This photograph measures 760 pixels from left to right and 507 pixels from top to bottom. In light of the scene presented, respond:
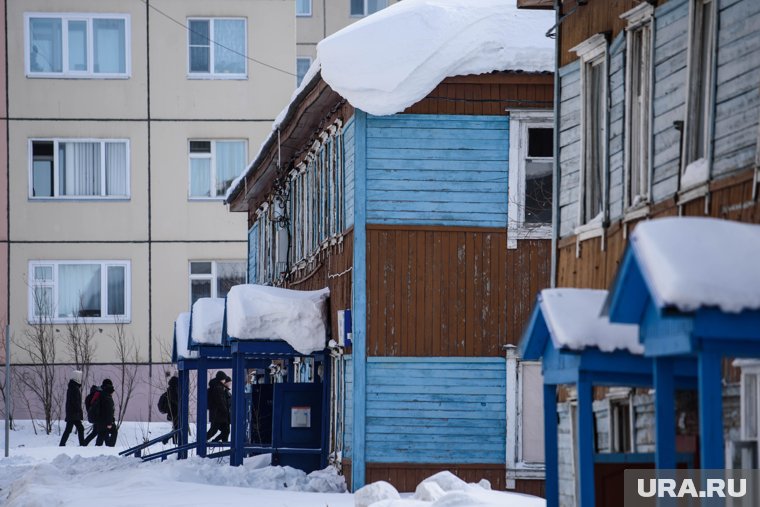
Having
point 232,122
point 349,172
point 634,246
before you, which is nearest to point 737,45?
point 634,246

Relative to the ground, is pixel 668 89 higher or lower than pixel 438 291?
higher

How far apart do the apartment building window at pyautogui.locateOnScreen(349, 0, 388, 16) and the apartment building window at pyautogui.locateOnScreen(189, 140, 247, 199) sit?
17078mm

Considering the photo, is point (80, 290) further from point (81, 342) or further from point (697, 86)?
point (697, 86)

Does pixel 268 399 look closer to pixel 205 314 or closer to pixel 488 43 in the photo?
pixel 205 314

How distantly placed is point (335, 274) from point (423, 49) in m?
3.96

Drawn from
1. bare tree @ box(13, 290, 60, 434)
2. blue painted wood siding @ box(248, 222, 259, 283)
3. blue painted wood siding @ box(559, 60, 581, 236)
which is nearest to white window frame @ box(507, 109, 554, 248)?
blue painted wood siding @ box(559, 60, 581, 236)

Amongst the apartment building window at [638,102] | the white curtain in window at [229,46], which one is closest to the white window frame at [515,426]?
the apartment building window at [638,102]

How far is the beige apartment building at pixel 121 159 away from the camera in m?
37.8

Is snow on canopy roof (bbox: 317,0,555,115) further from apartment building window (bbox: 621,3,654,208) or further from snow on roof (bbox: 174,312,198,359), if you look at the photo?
snow on roof (bbox: 174,312,198,359)

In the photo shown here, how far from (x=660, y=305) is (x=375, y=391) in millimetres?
11701

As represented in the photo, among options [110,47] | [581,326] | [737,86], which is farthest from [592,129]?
[110,47]

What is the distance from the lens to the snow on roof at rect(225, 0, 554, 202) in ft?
59.1

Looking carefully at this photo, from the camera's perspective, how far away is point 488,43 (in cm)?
1836

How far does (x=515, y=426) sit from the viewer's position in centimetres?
1858
